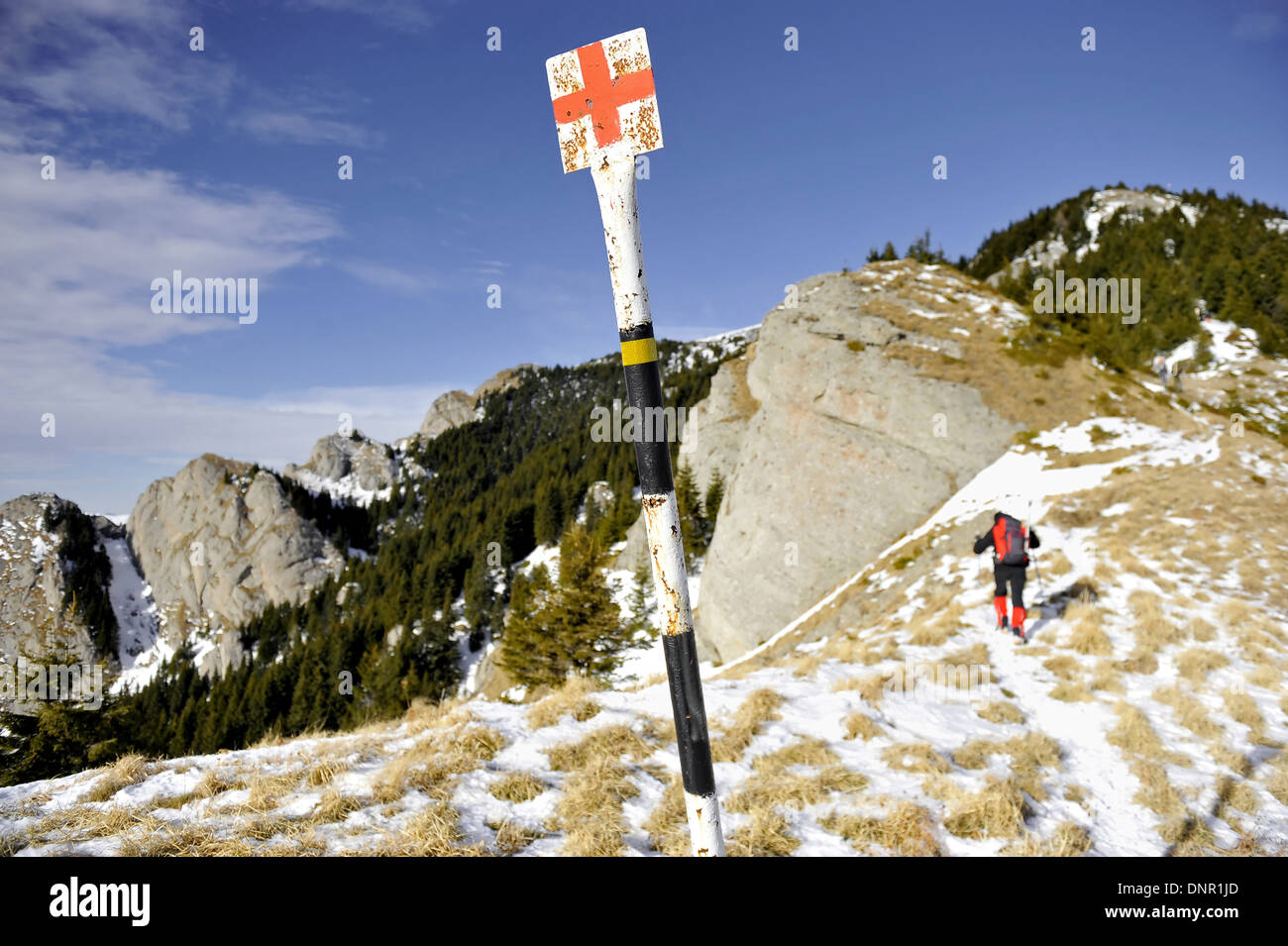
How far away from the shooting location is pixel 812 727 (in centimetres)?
737

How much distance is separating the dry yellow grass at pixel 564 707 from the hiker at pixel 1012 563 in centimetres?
831

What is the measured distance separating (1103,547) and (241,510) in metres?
190

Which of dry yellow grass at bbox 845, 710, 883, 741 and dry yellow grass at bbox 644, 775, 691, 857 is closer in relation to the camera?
dry yellow grass at bbox 644, 775, 691, 857

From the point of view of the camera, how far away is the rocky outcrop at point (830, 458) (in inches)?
1054

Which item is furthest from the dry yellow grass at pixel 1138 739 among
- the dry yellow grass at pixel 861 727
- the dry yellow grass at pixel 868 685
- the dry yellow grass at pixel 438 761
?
the dry yellow grass at pixel 438 761

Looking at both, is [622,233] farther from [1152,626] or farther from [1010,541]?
[1152,626]

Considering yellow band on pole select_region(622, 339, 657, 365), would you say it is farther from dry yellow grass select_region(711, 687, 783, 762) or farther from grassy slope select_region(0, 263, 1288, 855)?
dry yellow grass select_region(711, 687, 783, 762)

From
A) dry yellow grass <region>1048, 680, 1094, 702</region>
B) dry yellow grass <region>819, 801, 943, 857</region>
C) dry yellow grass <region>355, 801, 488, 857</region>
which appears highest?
dry yellow grass <region>355, 801, 488, 857</region>

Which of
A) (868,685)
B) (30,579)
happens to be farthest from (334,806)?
(30,579)

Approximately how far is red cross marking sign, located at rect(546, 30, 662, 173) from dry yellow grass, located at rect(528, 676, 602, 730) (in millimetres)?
6462

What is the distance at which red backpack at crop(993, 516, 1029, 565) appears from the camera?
35.2 feet

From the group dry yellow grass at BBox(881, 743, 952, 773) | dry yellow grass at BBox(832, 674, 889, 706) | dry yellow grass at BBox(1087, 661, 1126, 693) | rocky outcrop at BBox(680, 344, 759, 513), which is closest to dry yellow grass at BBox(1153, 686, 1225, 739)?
dry yellow grass at BBox(1087, 661, 1126, 693)

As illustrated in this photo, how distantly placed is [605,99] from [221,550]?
19128 cm

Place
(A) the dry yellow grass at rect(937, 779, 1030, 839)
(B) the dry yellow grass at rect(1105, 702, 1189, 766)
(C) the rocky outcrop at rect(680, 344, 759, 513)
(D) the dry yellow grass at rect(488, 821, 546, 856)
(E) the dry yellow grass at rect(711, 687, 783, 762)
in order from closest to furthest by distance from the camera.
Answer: (D) the dry yellow grass at rect(488, 821, 546, 856) → (A) the dry yellow grass at rect(937, 779, 1030, 839) → (E) the dry yellow grass at rect(711, 687, 783, 762) → (B) the dry yellow grass at rect(1105, 702, 1189, 766) → (C) the rocky outcrop at rect(680, 344, 759, 513)
